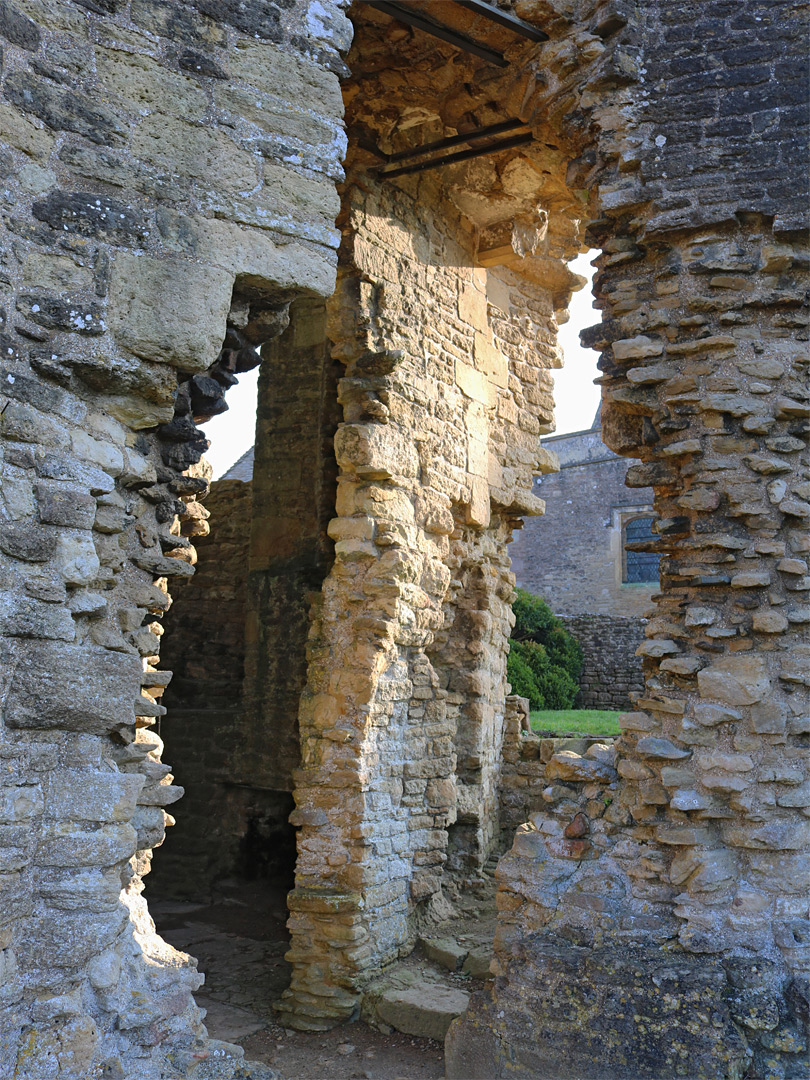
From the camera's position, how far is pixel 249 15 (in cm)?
315

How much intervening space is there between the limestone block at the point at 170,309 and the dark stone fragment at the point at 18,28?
66 cm

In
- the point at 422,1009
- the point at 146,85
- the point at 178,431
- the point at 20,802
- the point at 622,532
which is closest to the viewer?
the point at 20,802

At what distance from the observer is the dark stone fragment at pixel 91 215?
271 cm

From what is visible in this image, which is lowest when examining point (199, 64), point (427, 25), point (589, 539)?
point (199, 64)

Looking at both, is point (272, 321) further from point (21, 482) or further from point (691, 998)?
point (691, 998)

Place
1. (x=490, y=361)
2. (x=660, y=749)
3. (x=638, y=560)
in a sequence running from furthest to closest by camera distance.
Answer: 1. (x=638, y=560)
2. (x=490, y=361)
3. (x=660, y=749)

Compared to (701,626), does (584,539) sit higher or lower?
higher

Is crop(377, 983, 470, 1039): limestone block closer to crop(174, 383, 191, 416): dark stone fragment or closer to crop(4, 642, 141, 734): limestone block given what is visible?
crop(4, 642, 141, 734): limestone block

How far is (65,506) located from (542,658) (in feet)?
40.1

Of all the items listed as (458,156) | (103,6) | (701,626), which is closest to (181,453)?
(103,6)

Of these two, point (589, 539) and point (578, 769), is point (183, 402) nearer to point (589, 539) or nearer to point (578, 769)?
point (578, 769)

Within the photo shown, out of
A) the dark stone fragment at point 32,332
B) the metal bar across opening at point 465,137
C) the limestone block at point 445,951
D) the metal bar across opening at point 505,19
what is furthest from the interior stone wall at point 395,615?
the dark stone fragment at point 32,332

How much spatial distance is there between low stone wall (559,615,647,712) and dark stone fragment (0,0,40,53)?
43.9ft

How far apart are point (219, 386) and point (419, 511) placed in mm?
2704
